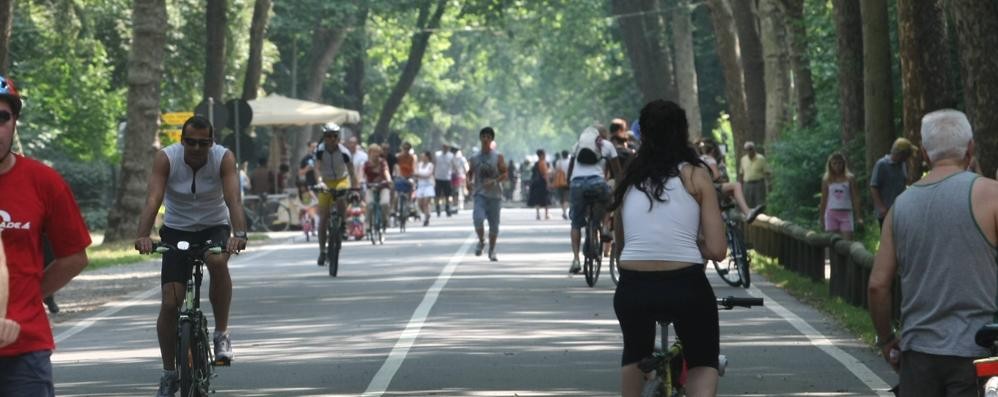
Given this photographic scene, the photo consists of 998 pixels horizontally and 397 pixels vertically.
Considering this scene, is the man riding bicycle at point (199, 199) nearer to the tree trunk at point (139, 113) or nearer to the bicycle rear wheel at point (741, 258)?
Result: the bicycle rear wheel at point (741, 258)

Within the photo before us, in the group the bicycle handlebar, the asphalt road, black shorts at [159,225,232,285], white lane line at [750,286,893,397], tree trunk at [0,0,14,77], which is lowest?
white lane line at [750,286,893,397]

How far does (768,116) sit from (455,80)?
257ft

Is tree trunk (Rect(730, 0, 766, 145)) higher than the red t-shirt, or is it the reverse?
tree trunk (Rect(730, 0, 766, 145))

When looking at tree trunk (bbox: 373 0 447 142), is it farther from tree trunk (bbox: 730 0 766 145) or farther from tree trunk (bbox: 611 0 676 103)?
tree trunk (bbox: 730 0 766 145)

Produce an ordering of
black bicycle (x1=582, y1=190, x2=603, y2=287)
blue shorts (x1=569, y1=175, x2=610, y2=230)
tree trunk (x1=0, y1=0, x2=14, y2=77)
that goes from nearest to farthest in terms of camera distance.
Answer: black bicycle (x1=582, y1=190, x2=603, y2=287), blue shorts (x1=569, y1=175, x2=610, y2=230), tree trunk (x1=0, y1=0, x2=14, y2=77)

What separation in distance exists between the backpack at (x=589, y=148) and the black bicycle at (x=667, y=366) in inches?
560

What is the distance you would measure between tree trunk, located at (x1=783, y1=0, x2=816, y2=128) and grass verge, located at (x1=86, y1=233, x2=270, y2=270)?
32.4 ft

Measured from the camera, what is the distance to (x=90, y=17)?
48.9 metres

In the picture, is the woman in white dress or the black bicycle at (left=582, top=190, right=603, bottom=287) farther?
the woman in white dress

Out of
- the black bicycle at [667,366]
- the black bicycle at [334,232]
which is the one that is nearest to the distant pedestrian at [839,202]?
the black bicycle at [334,232]

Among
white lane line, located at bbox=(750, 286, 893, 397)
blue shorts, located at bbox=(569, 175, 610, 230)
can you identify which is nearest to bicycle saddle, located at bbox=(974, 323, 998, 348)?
white lane line, located at bbox=(750, 286, 893, 397)

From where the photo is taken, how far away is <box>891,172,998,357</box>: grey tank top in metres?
7.32

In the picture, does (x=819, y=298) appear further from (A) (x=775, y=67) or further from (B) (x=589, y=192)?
(A) (x=775, y=67)

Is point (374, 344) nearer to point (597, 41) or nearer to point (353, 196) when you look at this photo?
point (353, 196)
